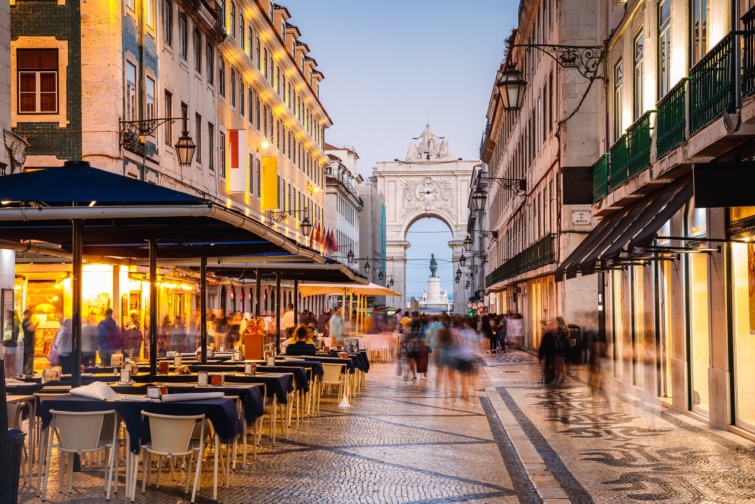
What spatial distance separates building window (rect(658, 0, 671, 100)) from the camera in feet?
Answer: 58.2

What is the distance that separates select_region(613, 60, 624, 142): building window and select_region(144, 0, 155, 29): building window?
12813 mm

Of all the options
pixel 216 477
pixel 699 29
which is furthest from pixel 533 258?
pixel 216 477

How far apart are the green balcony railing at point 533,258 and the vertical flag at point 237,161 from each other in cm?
1057

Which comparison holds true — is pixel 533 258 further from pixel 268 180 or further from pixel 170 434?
pixel 170 434

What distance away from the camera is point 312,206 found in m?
68.1

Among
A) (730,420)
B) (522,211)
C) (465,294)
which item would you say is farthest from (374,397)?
(465,294)

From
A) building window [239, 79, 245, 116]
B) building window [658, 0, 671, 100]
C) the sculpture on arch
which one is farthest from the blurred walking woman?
the sculpture on arch

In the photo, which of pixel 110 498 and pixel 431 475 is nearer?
pixel 110 498

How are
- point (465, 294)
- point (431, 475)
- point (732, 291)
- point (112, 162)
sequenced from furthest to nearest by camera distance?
point (465, 294) → point (112, 162) → point (732, 291) → point (431, 475)

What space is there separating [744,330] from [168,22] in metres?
23.0

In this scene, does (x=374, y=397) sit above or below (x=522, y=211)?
below

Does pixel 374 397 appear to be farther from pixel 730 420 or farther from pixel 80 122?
pixel 80 122

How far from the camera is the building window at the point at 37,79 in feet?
87.5

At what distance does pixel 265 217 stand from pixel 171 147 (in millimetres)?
15808
